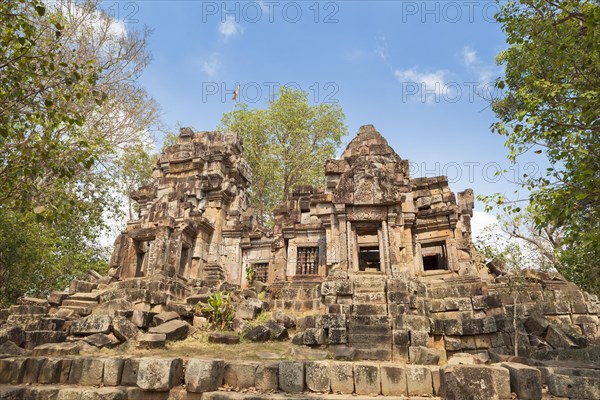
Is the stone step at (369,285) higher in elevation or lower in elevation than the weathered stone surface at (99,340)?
A: higher

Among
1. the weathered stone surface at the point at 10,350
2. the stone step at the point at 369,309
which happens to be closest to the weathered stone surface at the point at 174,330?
the weathered stone surface at the point at 10,350

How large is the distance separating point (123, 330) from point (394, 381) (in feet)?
23.1

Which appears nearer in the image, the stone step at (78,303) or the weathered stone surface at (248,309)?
the weathered stone surface at (248,309)

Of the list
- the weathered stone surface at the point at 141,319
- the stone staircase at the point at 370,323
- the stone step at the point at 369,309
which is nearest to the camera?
the stone staircase at the point at 370,323

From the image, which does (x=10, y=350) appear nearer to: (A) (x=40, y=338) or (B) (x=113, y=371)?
(A) (x=40, y=338)

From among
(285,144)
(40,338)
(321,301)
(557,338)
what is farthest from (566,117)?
(285,144)

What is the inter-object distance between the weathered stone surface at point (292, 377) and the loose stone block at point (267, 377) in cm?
9

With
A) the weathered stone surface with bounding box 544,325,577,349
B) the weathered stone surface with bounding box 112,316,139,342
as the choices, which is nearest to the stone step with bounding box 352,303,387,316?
the weathered stone surface with bounding box 544,325,577,349

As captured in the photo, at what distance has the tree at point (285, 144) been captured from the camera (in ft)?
93.7

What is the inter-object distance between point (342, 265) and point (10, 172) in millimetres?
9499

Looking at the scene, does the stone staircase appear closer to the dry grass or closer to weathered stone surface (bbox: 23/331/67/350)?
the dry grass

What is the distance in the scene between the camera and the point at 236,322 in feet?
36.3

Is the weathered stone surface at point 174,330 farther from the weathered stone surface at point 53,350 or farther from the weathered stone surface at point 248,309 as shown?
the weathered stone surface at point 53,350

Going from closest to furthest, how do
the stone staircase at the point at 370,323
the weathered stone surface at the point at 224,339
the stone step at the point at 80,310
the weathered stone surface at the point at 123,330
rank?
the stone staircase at the point at 370,323, the weathered stone surface at the point at 123,330, the weathered stone surface at the point at 224,339, the stone step at the point at 80,310
